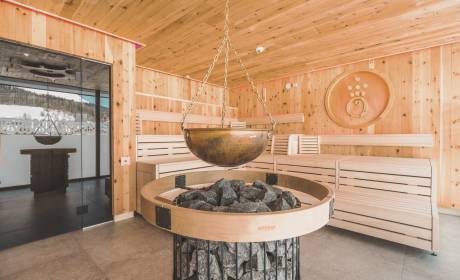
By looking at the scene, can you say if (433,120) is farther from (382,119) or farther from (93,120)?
(93,120)

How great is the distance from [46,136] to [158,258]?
2.15 metres

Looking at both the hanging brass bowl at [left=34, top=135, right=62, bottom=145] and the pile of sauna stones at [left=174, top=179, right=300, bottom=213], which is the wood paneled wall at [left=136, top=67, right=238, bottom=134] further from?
the pile of sauna stones at [left=174, top=179, right=300, bottom=213]

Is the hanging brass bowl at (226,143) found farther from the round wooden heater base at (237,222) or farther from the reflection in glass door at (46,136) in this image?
the reflection in glass door at (46,136)

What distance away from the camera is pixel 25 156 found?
289 centimetres

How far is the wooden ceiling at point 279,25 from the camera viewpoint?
2.37 metres

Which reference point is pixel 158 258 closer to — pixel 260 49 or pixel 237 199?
pixel 237 199

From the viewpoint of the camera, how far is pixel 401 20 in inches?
104

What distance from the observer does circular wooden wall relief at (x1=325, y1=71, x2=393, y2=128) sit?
3.87 metres

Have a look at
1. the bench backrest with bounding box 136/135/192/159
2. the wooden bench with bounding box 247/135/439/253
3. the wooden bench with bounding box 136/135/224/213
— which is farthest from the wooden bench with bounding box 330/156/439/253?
the bench backrest with bounding box 136/135/192/159

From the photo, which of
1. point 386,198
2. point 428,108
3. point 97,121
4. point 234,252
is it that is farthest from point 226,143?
point 428,108

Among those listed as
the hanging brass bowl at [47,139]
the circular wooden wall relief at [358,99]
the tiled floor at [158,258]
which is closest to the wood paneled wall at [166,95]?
the hanging brass bowl at [47,139]

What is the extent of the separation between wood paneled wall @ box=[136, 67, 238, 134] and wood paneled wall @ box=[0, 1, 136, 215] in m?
0.70

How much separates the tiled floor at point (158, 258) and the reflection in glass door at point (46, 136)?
1.40 feet

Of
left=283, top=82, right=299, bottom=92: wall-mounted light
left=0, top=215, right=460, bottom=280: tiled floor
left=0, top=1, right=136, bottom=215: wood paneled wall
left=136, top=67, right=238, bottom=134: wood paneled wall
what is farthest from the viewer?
left=283, top=82, right=299, bottom=92: wall-mounted light
